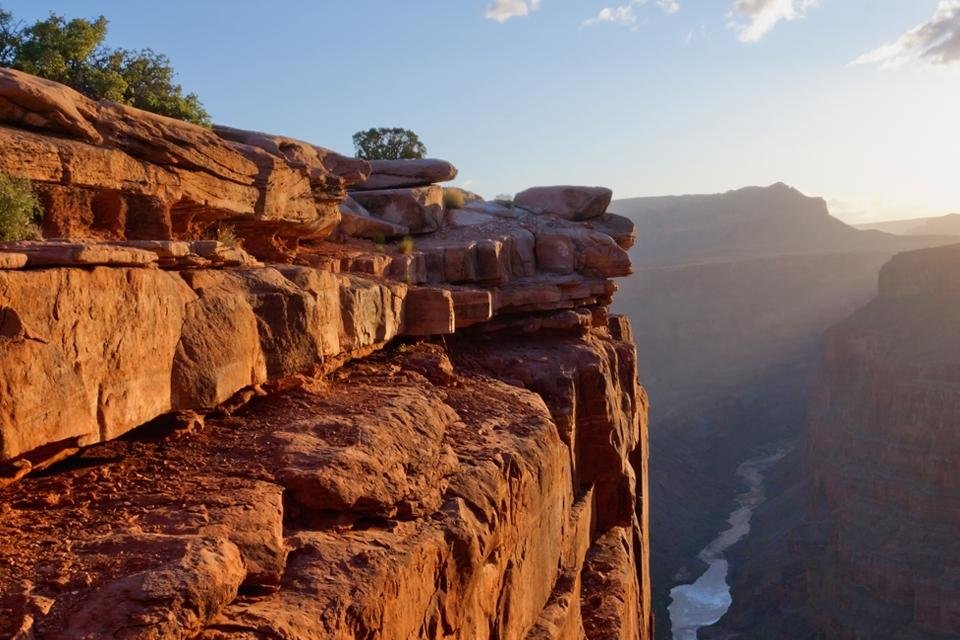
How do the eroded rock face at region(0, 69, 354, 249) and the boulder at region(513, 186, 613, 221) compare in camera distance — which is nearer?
the eroded rock face at region(0, 69, 354, 249)

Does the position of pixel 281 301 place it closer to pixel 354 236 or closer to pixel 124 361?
pixel 124 361

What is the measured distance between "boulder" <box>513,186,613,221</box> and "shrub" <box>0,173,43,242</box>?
14.5 metres

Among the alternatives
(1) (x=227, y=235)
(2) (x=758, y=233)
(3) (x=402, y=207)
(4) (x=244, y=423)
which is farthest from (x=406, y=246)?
(2) (x=758, y=233)

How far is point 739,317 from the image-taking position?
4117 inches

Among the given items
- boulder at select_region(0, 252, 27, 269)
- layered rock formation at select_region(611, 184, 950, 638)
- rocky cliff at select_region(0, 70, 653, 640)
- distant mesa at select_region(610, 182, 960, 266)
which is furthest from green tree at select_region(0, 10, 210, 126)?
distant mesa at select_region(610, 182, 960, 266)

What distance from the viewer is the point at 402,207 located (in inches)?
677

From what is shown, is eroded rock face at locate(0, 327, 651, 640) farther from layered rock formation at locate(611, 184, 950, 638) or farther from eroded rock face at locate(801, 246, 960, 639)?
eroded rock face at locate(801, 246, 960, 639)

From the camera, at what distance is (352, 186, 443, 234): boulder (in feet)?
56.1

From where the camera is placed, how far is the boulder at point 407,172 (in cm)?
1861

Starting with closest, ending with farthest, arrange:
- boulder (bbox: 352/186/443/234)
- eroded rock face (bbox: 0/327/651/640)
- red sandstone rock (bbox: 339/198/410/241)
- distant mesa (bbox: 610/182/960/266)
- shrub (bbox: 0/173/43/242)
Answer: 1. eroded rock face (bbox: 0/327/651/640)
2. shrub (bbox: 0/173/43/242)
3. red sandstone rock (bbox: 339/198/410/241)
4. boulder (bbox: 352/186/443/234)
5. distant mesa (bbox: 610/182/960/266)

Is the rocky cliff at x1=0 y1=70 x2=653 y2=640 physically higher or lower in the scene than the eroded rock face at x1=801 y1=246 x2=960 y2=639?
higher

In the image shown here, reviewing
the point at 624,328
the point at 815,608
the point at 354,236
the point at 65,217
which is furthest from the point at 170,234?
the point at 815,608

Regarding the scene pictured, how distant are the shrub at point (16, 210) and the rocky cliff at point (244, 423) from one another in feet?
0.75

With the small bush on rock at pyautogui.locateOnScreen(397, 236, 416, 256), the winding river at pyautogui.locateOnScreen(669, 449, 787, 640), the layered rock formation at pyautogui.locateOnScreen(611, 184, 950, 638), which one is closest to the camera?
the small bush on rock at pyautogui.locateOnScreen(397, 236, 416, 256)
